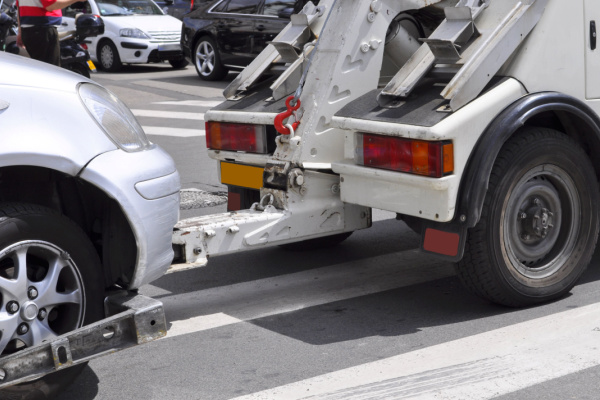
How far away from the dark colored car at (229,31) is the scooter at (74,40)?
422 cm

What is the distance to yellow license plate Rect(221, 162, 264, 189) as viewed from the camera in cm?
556

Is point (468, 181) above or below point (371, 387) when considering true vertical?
above

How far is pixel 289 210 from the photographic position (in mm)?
5117

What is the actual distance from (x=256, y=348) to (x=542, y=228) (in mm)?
1698

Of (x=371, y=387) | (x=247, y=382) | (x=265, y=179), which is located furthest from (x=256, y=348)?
→ (x=265, y=179)

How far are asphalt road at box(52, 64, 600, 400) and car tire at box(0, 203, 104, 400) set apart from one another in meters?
0.40

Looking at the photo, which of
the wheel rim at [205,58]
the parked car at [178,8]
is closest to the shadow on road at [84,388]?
the wheel rim at [205,58]

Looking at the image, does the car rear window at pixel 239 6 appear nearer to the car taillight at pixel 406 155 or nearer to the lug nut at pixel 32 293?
the car taillight at pixel 406 155

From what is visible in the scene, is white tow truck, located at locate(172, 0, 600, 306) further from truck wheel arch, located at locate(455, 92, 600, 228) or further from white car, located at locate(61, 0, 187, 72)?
white car, located at locate(61, 0, 187, 72)

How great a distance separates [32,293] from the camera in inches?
142

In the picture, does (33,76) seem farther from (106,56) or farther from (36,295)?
(106,56)

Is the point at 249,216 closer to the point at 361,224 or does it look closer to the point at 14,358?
the point at 361,224

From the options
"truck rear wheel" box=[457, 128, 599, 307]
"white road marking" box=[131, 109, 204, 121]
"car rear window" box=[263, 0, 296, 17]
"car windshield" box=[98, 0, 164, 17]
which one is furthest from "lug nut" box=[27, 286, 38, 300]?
"car windshield" box=[98, 0, 164, 17]

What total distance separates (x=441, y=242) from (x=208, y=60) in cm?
1303
